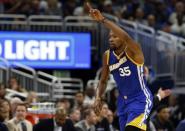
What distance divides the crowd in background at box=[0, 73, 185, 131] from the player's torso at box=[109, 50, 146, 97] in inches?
83.7

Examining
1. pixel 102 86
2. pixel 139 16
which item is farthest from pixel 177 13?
pixel 102 86

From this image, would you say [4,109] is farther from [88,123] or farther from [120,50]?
[88,123]

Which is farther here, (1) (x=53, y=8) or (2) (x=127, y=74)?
(1) (x=53, y=8)

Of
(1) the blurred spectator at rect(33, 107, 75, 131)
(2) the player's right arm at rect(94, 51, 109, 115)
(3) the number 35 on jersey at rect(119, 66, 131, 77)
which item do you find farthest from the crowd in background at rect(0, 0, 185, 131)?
(3) the number 35 on jersey at rect(119, 66, 131, 77)

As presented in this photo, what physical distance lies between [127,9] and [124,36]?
13.5 meters

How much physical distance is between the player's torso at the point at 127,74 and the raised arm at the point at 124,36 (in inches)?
3.3

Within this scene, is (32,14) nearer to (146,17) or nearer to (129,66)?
(146,17)

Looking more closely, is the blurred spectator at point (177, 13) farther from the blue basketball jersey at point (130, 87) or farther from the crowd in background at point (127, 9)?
the blue basketball jersey at point (130, 87)

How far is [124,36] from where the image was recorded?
11133mm

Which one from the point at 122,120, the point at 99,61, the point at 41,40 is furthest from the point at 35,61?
the point at 122,120

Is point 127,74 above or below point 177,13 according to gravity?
below

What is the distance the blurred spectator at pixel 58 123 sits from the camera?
14.5 meters

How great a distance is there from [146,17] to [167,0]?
172cm

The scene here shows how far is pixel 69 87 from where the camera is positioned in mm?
21984
